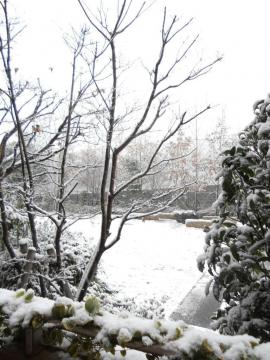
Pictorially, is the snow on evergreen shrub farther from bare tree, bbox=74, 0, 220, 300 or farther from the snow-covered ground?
the snow-covered ground

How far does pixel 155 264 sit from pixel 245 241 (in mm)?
5488

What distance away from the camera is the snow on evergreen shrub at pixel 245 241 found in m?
1.51

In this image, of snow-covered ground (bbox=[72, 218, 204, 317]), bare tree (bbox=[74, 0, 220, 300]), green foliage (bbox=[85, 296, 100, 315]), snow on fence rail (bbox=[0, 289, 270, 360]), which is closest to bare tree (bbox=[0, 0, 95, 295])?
bare tree (bbox=[74, 0, 220, 300])

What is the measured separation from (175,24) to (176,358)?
115 inches

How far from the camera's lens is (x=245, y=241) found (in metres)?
1.66

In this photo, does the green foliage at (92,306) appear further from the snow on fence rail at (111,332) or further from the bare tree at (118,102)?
the bare tree at (118,102)

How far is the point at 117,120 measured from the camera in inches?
130

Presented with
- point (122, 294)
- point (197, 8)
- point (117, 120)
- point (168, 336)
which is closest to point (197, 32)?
point (197, 8)

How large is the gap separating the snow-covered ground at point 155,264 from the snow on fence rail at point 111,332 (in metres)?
3.03

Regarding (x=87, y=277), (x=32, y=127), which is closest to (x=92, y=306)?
(x=87, y=277)

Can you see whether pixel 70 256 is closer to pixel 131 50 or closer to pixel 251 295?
pixel 131 50

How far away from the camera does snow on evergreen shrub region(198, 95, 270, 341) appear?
4.95 feet

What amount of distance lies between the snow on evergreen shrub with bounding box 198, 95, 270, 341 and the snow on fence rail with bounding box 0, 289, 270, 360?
29 cm

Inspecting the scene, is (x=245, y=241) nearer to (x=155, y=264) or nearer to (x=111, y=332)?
(x=111, y=332)
